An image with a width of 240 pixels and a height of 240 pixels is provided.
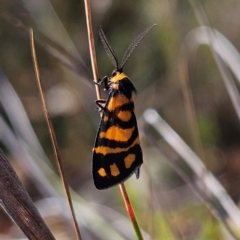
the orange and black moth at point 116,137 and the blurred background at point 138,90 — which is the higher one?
the blurred background at point 138,90

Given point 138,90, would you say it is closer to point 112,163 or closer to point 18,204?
point 112,163

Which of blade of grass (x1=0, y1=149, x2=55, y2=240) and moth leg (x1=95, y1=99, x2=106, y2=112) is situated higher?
moth leg (x1=95, y1=99, x2=106, y2=112)

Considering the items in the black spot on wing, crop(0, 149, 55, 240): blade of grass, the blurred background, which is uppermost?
the blurred background

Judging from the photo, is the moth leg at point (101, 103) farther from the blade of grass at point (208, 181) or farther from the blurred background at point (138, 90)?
the blurred background at point (138, 90)

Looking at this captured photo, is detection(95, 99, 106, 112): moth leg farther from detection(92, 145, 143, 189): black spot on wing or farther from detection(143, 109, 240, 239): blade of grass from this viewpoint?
detection(143, 109, 240, 239): blade of grass

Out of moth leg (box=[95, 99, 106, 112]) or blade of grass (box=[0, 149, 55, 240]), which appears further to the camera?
moth leg (box=[95, 99, 106, 112])

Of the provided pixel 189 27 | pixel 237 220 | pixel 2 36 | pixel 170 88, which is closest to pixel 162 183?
pixel 170 88

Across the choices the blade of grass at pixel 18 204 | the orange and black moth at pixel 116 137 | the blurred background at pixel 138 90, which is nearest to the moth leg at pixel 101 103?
the orange and black moth at pixel 116 137

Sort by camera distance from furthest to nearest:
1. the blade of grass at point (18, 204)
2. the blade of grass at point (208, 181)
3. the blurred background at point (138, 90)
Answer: the blurred background at point (138, 90)
the blade of grass at point (208, 181)
the blade of grass at point (18, 204)

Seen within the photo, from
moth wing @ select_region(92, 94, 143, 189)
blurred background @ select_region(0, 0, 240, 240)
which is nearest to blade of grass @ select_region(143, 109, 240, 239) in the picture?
moth wing @ select_region(92, 94, 143, 189)
